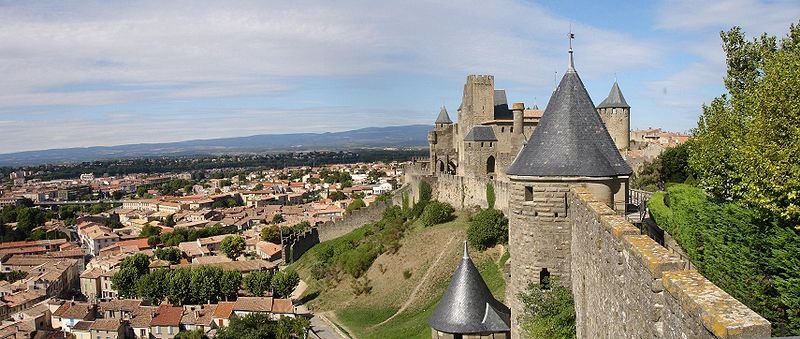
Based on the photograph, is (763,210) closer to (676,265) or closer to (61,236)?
(676,265)

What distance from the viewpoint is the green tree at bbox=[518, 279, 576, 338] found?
969 cm

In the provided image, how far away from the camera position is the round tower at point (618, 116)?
153 ft

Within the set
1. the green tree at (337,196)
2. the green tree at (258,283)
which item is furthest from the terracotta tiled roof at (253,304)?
the green tree at (337,196)

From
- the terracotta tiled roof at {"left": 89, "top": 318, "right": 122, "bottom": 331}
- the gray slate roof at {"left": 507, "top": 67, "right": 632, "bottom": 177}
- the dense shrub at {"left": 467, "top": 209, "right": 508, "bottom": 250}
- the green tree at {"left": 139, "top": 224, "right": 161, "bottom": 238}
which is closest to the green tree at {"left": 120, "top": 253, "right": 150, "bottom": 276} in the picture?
the terracotta tiled roof at {"left": 89, "top": 318, "right": 122, "bottom": 331}

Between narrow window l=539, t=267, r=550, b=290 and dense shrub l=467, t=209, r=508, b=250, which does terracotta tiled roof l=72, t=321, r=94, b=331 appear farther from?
narrow window l=539, t=267, r=550, b=290

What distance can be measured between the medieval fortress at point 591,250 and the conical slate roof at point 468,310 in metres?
0.04

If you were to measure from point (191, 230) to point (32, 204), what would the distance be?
92103mm

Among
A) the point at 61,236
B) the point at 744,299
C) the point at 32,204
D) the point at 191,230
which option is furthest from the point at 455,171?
the point at 32,204

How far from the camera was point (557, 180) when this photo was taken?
10023 mm

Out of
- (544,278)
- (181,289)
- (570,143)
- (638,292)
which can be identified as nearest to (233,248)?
(181,289)

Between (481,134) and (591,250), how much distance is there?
33.0 metres

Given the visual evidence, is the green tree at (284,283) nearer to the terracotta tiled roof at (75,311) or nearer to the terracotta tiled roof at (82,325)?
the terracotta tiled roof at (82,325)

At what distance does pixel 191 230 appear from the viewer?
93.0 metres

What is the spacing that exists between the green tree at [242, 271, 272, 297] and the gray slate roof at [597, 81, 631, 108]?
99.9 feet
